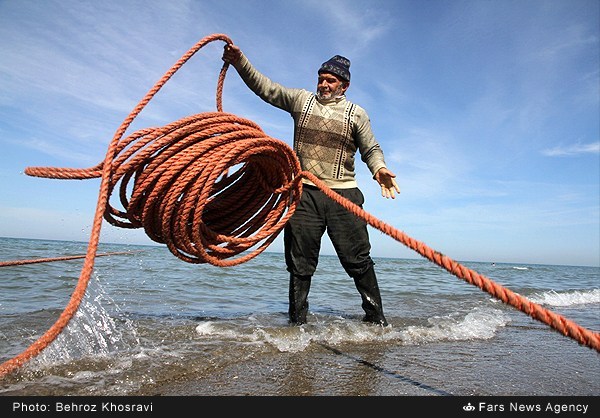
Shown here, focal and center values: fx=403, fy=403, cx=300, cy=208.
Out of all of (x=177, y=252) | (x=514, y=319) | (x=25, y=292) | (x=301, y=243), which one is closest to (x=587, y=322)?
(x=514, y=319)

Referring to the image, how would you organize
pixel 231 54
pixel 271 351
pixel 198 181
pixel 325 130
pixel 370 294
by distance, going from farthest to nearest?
pixel 370 294 → pixel 325 130 → pixel 231 54 → pixel 271 351 → pixel 198 181

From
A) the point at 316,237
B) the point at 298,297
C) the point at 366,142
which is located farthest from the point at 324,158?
the point at 298,297

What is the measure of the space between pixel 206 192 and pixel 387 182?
1.43 m

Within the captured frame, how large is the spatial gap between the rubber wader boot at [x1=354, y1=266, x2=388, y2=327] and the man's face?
5.06 ft

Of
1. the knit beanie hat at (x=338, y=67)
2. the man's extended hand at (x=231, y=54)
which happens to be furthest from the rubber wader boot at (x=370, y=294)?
the man's extended hand at (x=231, y=54)

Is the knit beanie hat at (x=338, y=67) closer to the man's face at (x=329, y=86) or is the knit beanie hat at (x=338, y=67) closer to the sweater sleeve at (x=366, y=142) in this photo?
the man's face at (x=329, y=86)

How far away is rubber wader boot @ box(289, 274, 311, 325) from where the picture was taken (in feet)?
11.2

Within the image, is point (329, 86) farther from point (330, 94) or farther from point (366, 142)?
point (366, 142)

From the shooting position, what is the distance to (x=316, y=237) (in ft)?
11.2

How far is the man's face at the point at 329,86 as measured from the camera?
3410 millimetres

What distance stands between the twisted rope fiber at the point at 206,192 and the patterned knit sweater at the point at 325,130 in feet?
1.28

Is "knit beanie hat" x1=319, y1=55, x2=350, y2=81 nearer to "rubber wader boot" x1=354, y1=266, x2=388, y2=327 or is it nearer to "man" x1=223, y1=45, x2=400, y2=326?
"man" x1=223, y1=45, x2=400, y2=326
